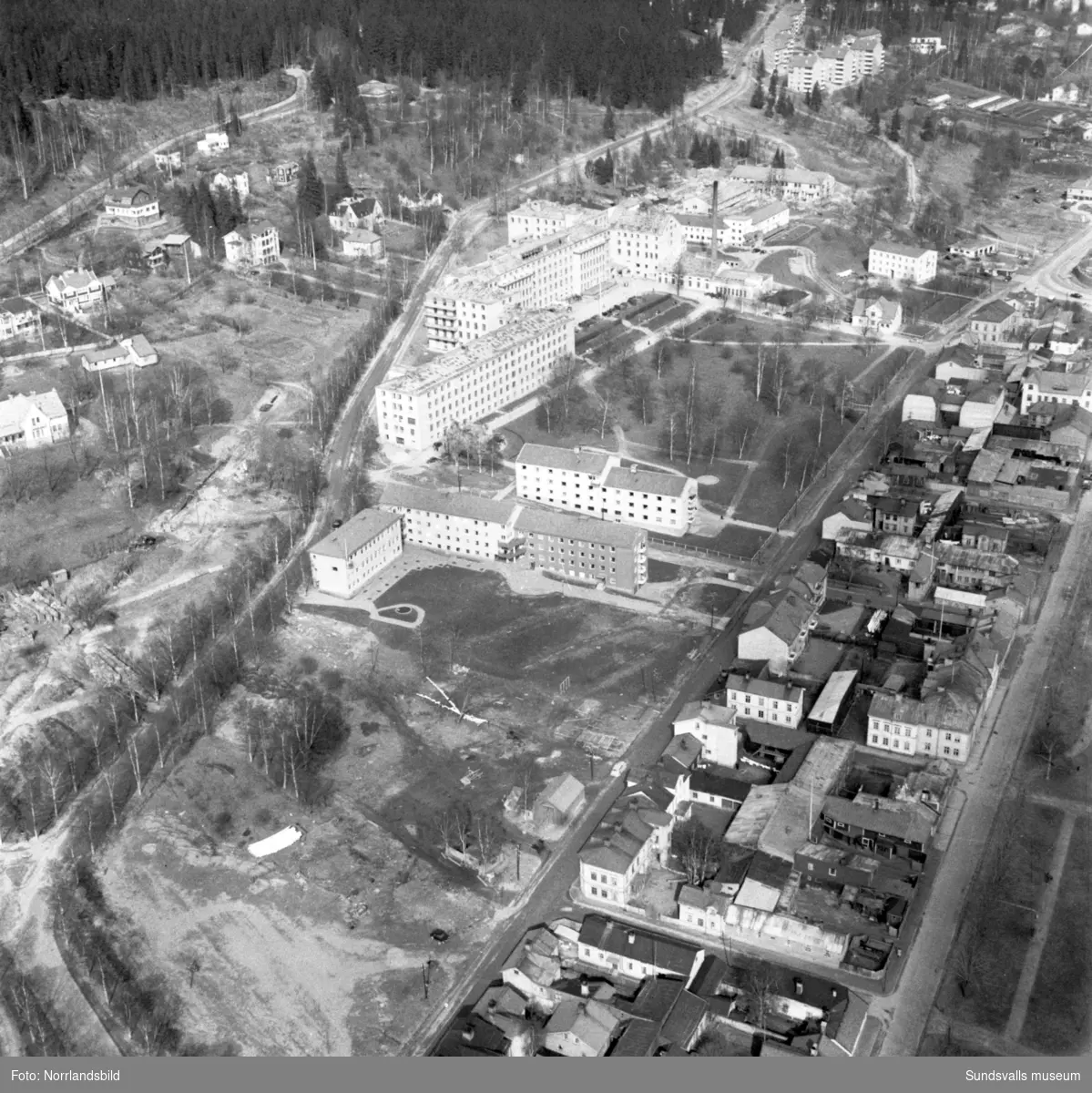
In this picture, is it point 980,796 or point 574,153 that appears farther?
point 574,153

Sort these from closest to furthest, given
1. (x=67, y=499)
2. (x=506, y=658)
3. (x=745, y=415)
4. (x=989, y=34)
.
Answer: (x=506, y=658) → (x=67, y=499) → (x=745, y=415) → (x=989, y=34)

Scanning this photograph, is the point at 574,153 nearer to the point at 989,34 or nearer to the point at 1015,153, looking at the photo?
the point at 1015,153

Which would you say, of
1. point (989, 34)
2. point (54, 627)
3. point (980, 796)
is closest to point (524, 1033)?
point (980, 796)

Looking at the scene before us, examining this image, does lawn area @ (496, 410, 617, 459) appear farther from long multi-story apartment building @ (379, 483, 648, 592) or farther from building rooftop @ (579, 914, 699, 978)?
building rooftop @ (579, 914, 699, 978)

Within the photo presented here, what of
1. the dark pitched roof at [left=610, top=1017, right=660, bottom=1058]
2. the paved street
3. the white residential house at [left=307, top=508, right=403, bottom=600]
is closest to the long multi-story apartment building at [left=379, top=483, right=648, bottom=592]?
the white residential house at [left=307, top=508, right=403, bottom=600]

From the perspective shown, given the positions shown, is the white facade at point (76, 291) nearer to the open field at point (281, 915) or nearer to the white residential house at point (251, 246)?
the white residential house at point (251, 246)

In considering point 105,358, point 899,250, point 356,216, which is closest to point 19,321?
point 105,358
